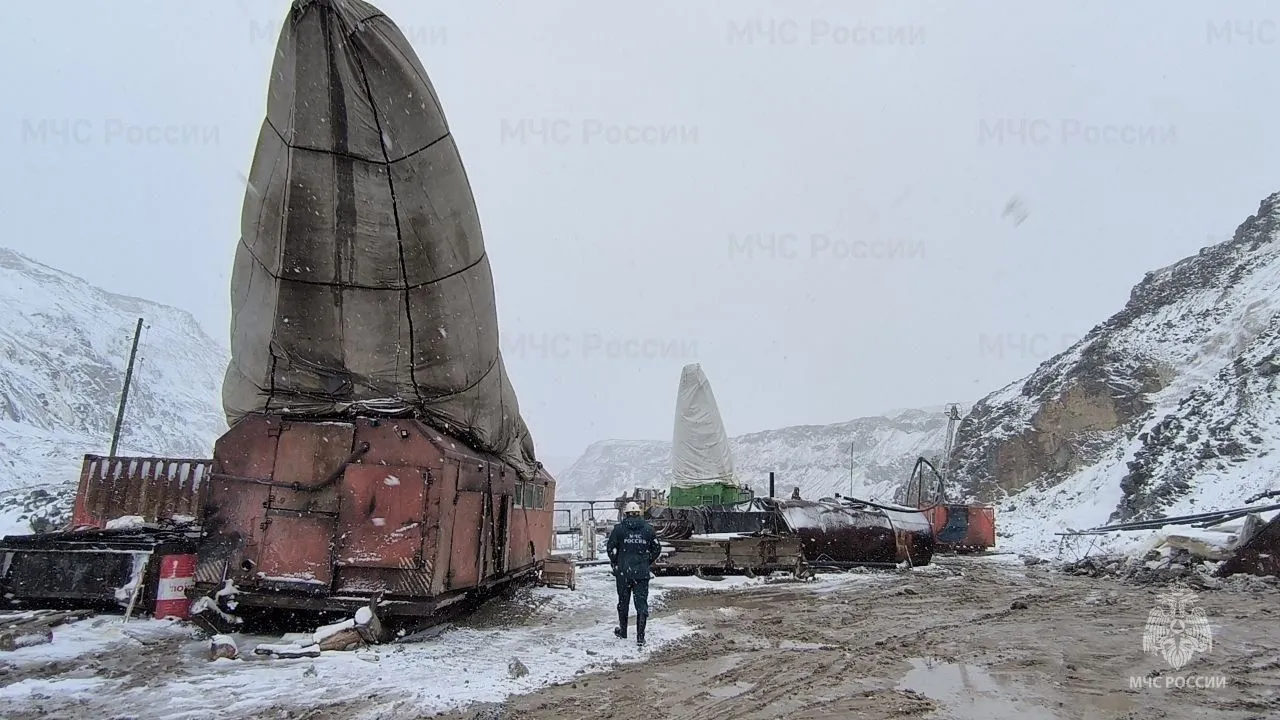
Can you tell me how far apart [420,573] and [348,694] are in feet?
4.98

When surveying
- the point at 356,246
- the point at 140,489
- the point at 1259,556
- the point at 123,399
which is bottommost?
the point at 1259,556

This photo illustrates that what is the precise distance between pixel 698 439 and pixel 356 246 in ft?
74.9

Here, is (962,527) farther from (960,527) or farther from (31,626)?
(31,626)

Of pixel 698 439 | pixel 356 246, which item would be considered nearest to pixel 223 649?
pixel 356 246

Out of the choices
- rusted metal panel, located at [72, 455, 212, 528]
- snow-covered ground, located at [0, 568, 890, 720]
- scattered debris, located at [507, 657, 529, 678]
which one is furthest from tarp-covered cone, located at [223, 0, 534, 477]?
rusted metal panel, located at [72, 455, 212, 528]

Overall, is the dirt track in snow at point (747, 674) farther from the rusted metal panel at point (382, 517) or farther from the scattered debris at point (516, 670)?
the rusted metal panel at point (382, 517)

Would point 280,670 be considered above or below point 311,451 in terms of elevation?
below

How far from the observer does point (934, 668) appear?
6.03 metres

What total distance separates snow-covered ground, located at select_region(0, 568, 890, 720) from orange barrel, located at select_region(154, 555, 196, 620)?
15cm

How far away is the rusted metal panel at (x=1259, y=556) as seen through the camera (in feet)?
37.9

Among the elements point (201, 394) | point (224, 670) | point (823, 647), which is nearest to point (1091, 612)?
point (823, 647)

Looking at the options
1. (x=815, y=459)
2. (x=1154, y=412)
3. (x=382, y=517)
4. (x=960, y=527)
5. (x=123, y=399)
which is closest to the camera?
(x=382, y=517)

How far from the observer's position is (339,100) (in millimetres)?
5551

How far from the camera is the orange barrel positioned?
7.07 metres
